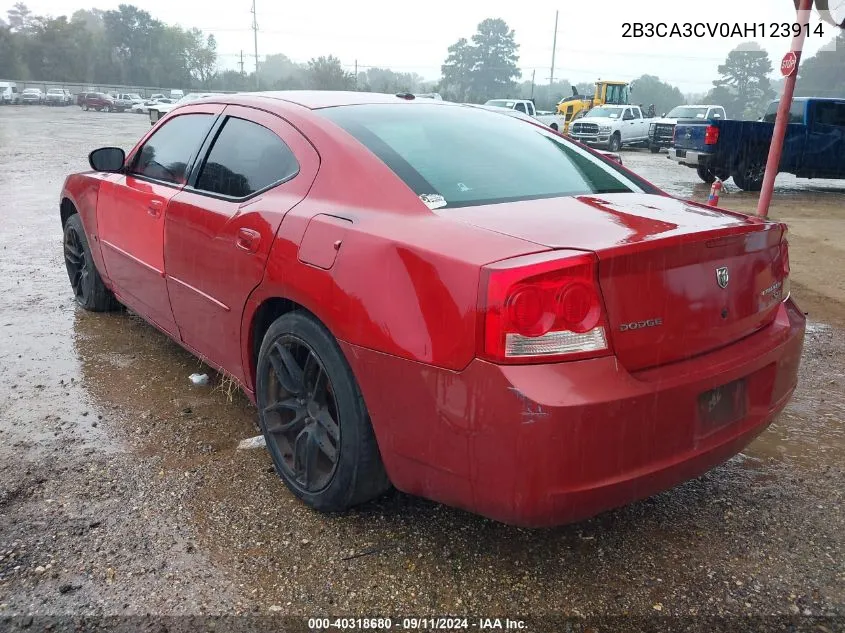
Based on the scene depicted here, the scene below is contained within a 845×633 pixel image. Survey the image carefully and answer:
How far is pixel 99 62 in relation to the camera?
7838cm

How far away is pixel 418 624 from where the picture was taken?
7.11 feet

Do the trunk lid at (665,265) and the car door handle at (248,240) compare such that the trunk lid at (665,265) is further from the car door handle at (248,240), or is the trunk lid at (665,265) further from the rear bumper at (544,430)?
the car door handle at (248,240)

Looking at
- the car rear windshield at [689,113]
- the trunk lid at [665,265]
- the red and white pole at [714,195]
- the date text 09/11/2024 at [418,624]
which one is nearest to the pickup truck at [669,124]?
the car rear windshield at [689,113]

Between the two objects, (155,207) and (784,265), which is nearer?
(784,265)

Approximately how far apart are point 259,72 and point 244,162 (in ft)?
304

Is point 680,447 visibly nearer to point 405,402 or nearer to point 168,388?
point 405,402

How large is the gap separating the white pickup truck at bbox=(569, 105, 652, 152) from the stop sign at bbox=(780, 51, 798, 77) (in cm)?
1793

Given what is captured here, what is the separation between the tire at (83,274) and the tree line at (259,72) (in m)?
59.2

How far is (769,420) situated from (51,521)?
2.65 m

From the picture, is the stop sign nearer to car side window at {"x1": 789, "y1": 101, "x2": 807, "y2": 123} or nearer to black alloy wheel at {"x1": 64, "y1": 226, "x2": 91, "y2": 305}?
black alloy wheel at {"x1": 64, "y1": 226, "x2": 91, "y2": 305}

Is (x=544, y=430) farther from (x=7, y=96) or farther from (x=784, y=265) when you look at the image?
(x=7, y=96)

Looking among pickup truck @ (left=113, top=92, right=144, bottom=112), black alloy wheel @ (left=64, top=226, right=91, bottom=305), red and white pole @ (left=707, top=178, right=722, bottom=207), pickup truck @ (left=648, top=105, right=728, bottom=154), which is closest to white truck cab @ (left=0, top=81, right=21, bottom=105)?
pickup truck @ (left=113, top=92, right=144, bottom=112)

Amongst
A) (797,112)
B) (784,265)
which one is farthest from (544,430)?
(797,112)

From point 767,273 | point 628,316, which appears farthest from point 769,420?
point 628,316
